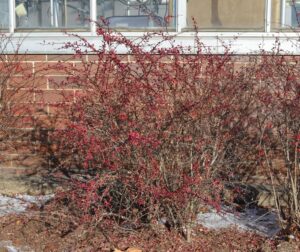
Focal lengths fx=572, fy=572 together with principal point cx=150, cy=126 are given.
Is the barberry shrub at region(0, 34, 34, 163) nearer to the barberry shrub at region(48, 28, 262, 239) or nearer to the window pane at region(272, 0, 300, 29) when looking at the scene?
the barberry shrub at region(48, 28, 262, 239)

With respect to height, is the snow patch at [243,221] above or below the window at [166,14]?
below

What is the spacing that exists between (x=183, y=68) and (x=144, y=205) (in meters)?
1.12

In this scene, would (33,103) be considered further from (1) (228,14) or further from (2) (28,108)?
(1) (228,14)

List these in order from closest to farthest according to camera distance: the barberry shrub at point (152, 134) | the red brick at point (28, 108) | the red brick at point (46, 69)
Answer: the barberry shrub at point (152, 134) < the red brick at point (46, 69) < the red brick at point (28, 108)

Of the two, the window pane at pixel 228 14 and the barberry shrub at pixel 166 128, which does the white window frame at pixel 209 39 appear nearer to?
the window pane at pixel 228 14

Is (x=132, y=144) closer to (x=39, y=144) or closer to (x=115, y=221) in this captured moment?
(x=115, y=221)

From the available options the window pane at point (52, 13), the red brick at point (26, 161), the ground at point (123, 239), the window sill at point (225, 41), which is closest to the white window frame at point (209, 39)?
the window sill at point (225, 41)

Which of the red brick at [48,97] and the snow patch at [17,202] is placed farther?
the red brick at [48,97]

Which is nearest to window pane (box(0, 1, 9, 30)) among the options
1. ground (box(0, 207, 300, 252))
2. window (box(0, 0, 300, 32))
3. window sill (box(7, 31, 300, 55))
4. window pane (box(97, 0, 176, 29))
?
window (box(0, 0, 300, 32))

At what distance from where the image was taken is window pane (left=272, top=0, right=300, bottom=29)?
5.65 meters

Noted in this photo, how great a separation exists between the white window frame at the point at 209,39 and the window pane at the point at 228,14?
0.23ft

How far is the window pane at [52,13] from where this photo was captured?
5828 millimetres

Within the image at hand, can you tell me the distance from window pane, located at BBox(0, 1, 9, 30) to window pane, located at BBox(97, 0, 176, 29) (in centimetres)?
98

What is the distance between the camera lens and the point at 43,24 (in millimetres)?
5883
